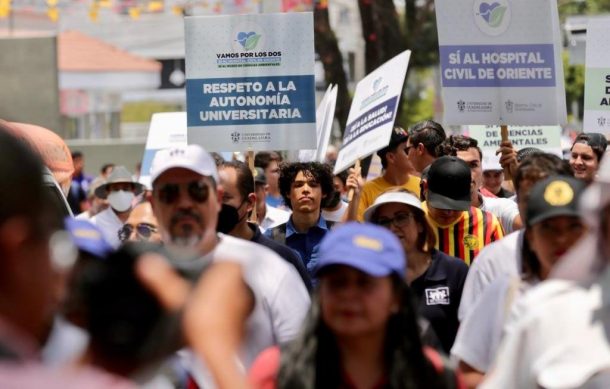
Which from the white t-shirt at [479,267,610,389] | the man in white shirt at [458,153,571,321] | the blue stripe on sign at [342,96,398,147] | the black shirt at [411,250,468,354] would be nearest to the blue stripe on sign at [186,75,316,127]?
the blue stripe on sign at [342,96,398,147]

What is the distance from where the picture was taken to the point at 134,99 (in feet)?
239

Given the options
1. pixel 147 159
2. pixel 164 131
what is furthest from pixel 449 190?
pixel 147 159

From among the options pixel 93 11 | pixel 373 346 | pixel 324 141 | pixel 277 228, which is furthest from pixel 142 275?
pixel 93 11

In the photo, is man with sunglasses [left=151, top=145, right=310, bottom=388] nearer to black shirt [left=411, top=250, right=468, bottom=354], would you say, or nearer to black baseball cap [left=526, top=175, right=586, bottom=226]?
black baseball cap [left=526, top=175, right=586, bottom=226]

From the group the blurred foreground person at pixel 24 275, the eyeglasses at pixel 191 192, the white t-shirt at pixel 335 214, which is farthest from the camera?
the white t-shirt at pixel 335 214

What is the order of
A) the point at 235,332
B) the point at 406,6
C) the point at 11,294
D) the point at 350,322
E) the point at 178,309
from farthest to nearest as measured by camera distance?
the point at 406,6
the point at 350,322
the point at 235,332
the point at 178,309
the point at 11,294

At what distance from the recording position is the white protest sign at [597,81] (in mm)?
11406

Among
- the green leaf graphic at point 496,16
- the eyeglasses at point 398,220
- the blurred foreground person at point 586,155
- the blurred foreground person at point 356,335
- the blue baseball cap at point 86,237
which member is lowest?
the blurred foreground person at point 356,335

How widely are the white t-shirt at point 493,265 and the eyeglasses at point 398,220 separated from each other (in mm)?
994

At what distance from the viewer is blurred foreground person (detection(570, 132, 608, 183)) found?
1040 centimetres

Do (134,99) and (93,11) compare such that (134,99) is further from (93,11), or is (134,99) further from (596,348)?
(596,348)

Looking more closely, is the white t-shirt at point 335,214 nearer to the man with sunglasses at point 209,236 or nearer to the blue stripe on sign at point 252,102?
the blue stripe on sign at point 252,102

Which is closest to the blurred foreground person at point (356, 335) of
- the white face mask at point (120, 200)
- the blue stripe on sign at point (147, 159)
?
the blue stripe on sign at point (147, 159)

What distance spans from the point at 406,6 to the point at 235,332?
2001cm
